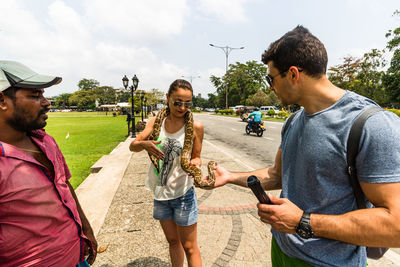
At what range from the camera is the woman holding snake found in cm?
241

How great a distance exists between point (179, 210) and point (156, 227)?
1686 mm

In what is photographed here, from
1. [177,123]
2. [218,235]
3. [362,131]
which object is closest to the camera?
[362,131]

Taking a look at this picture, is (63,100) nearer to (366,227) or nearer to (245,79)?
(245,79)

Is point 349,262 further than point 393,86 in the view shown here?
No

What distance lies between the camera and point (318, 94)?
1477 millimetres

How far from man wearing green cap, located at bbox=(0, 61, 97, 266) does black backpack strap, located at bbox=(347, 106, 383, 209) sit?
6.81 feet

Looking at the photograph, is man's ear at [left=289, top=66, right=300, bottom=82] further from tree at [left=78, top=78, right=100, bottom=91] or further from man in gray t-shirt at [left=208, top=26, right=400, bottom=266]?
tree at [left=78, top=78, right=100, bottom=91]

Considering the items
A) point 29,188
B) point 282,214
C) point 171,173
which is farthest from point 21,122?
point 282,214

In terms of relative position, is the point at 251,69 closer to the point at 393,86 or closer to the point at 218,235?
the point at 393,86

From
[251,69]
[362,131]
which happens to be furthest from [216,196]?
[251,69]

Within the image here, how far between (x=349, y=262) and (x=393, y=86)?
4407 cm

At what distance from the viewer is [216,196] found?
5.14 m

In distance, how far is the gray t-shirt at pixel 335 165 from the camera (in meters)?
1.14

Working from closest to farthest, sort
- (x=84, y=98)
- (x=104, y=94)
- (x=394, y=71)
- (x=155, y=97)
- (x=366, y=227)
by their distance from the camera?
(x=366, y=227) → (x=394, y=71) → (x=155, y=97) → (x=84, y=98) → (x=104, y=94)
